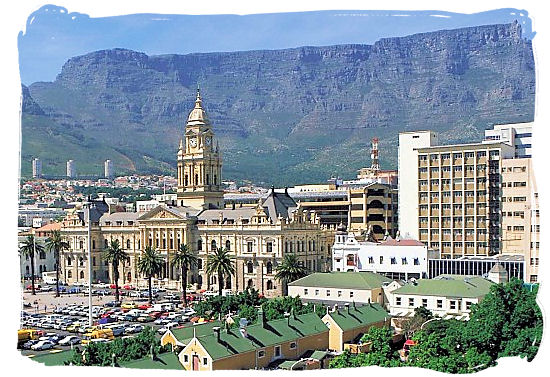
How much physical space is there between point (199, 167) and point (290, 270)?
7.47m

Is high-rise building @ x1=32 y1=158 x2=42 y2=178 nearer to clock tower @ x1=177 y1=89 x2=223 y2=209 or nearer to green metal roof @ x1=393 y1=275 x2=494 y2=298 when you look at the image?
clock tower @ x1=177 y1=89 x2=223 y2=209

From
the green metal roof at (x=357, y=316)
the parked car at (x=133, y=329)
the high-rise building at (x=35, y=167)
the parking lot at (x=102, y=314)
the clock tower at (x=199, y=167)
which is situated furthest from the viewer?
the clock tower at (x=199, y=167)

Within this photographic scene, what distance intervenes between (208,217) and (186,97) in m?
8.25

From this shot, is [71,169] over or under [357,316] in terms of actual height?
over

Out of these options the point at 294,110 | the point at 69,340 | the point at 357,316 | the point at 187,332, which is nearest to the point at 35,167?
the point at 69,340

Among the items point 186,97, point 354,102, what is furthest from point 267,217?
point 354,102

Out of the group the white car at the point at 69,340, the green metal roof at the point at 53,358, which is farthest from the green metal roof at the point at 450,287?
the green metal roof at the point at 53,358

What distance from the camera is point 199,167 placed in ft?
88.9

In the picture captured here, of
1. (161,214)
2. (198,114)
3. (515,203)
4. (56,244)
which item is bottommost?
(56,244)

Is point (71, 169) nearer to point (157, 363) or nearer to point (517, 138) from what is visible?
point (517, 138)

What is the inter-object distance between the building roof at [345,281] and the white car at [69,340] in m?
5.12

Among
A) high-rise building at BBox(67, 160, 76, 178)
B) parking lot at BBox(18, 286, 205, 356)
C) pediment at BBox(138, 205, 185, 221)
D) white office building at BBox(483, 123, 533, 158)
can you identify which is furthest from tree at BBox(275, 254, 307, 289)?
high-rise building at BBox(67, 160, 76, 178)

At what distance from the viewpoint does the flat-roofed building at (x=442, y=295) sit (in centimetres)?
1504

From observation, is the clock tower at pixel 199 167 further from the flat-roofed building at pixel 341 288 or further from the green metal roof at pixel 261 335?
the green metal roof at pixel 261 335
